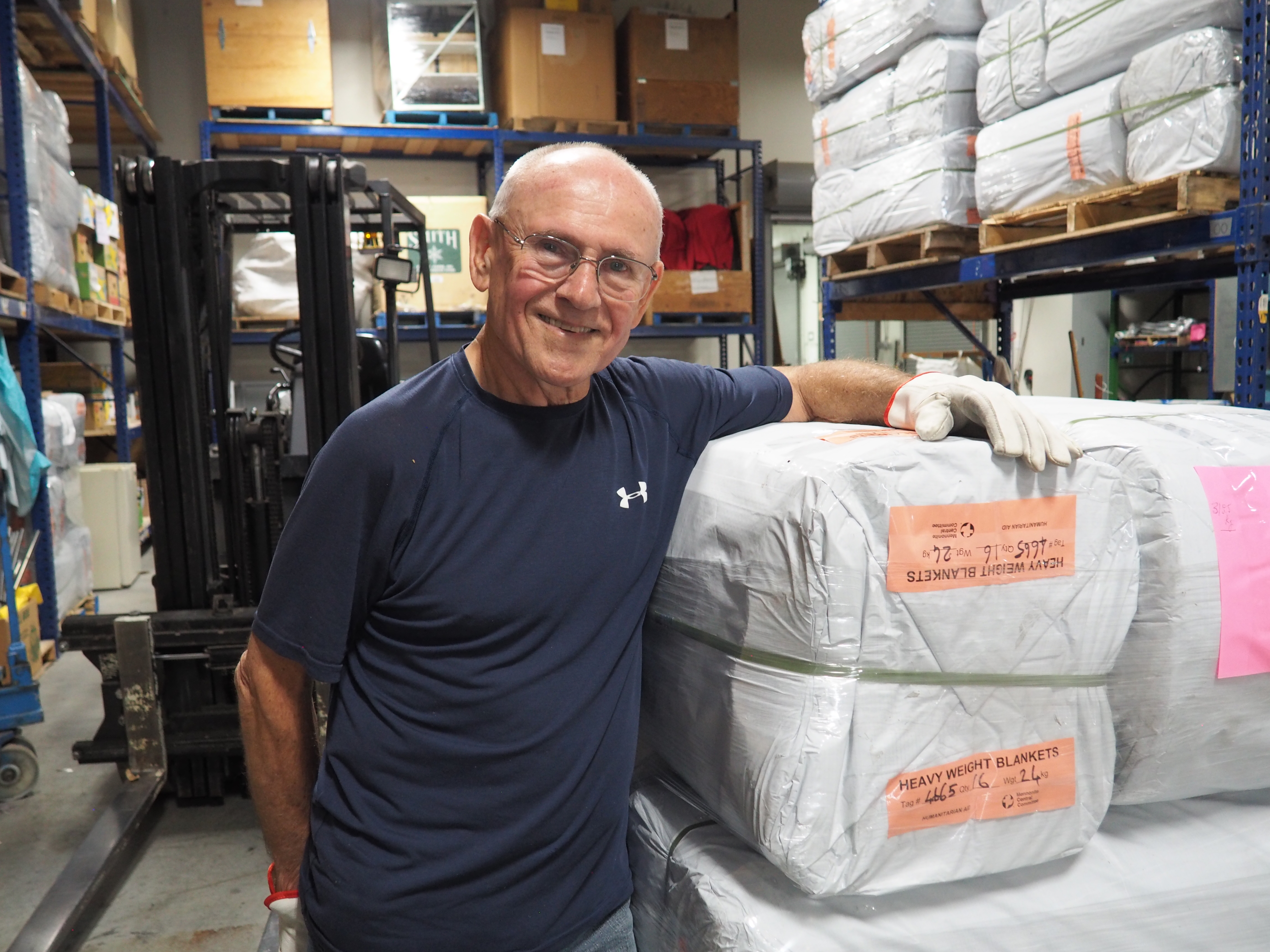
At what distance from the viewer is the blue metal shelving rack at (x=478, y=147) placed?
26.7 ft

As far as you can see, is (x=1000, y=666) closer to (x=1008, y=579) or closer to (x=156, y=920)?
(x=1008, y=579)

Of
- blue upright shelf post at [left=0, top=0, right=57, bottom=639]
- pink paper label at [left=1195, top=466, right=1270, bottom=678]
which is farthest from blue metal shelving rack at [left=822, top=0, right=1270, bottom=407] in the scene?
blue upright shelf post at [left=0, top=0, right=57, bottom=639]

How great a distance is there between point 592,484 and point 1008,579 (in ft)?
2.19

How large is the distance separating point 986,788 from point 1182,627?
0.40m

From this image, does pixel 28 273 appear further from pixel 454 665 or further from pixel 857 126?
pixel 454 665

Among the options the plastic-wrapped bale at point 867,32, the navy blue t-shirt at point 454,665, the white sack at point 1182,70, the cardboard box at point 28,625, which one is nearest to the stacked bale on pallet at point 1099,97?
the white sack at point 1182,70

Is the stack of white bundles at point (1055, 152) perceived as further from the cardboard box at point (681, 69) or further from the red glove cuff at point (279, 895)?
the cardboard box at point (681, 69)

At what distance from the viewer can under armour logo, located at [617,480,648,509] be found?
157 cm

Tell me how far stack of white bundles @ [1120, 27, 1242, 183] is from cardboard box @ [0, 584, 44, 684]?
4.75 m

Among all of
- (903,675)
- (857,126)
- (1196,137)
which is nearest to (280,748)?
(903,675)

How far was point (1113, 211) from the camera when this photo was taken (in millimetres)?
3635

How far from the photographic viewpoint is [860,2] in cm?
460

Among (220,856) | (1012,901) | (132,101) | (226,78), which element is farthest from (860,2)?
(132,101)

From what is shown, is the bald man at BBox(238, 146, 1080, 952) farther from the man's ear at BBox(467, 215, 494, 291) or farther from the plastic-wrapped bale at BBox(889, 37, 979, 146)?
the plastic-wrapped bale at BBox(889, 37, 979, 146)
